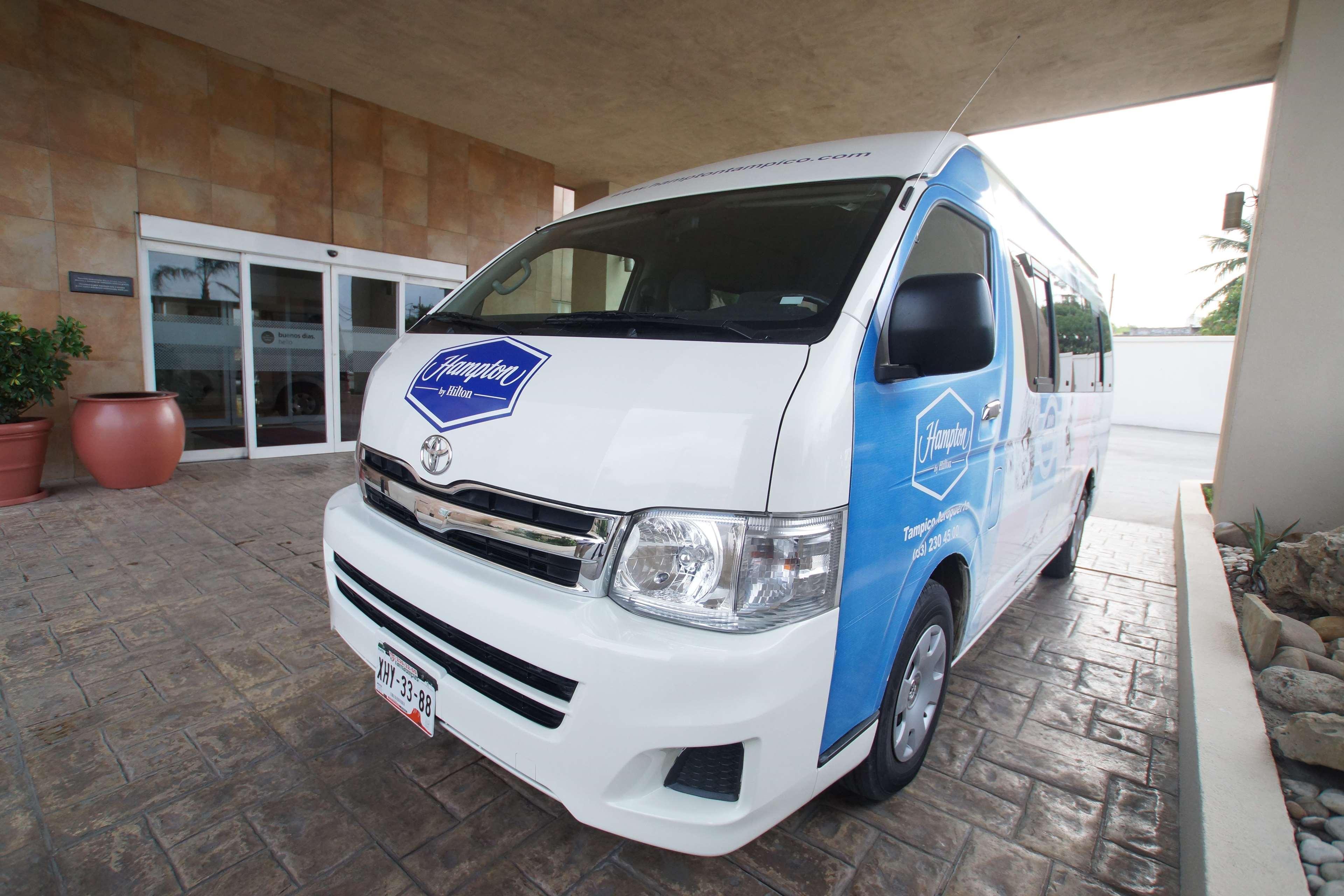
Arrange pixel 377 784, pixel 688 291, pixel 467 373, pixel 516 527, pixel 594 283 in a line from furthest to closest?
pixel 594 283 → pixel 688 291 → pixel 377 784 → pixel 467 373 → pixel 516 527

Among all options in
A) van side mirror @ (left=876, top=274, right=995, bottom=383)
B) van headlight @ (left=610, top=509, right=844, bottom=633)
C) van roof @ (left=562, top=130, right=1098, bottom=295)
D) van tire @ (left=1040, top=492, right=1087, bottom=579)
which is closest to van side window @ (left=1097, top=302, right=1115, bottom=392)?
van tire @ (left=1040, top=492, right=1087, bottom=579)

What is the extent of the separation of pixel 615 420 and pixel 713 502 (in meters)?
0.31

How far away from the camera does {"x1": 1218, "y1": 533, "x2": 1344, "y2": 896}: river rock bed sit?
5.87 ft

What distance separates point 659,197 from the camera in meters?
2.49

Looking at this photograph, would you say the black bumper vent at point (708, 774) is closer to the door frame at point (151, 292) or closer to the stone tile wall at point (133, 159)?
the door frame at point (151, 292)

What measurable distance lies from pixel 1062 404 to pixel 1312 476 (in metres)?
3.21

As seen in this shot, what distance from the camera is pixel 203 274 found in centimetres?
713

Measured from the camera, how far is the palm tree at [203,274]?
269 inches

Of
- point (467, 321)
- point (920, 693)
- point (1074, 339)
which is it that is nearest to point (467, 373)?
point (467, 321)

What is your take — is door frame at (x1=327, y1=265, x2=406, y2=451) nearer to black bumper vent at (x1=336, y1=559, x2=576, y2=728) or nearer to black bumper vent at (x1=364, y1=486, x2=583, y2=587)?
black bumper vent at (x1=336, y1=559, x2=576, y2=728)

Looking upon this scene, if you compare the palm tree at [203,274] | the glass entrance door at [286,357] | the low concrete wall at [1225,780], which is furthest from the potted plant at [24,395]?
the low concrete wall at [1225,780]

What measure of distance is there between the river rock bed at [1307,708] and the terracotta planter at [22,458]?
7.91 meters

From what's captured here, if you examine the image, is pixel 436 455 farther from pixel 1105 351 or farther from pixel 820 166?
pixel 1105 351

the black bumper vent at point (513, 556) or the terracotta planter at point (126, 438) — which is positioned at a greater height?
the black bumper vent at point (513, 556)
